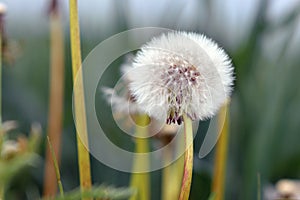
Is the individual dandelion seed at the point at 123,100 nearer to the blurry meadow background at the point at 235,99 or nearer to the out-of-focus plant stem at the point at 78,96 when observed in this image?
the out-of-focus plant stem at the point at 78,96

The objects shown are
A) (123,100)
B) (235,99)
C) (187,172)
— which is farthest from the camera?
(235,99)

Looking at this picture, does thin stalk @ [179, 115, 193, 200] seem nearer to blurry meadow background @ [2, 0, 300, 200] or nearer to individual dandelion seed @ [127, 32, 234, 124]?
individual dandelion seed @ [127, 32, 234, 124]

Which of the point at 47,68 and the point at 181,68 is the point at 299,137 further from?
the point at 181,68

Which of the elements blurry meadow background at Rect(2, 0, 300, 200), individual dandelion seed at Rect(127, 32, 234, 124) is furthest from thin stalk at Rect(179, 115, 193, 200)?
blurry meadow background at Rect(2, 0, 300, 200)

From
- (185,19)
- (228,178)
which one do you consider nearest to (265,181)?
(228,178)

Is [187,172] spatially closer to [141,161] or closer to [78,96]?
[78,96]

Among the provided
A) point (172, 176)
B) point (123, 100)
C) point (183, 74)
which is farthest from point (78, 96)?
point (172, 176)

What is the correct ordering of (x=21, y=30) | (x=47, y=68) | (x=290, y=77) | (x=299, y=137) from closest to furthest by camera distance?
(x=290, y=77)
(x=299, y=137)
(x=47, y=68)
(x=21, y=30)
